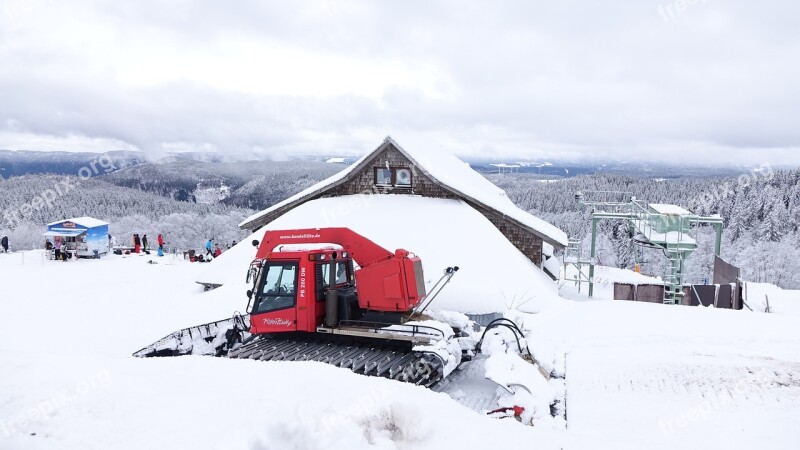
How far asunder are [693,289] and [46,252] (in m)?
35.7

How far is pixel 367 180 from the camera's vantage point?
70.9 ft

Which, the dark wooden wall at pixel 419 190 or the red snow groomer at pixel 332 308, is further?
the dark wooden wall at pixel 419 190

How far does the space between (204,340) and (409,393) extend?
688 centimetres

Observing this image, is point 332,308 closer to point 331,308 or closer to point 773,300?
point 331,308

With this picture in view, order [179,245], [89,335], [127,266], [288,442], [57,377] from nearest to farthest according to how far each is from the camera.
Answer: [288,442] < [57,377] < [89,335] < [127,266] < [179,245]

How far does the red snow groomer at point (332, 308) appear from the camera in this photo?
371 inches

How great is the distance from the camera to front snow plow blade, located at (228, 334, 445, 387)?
8695mm

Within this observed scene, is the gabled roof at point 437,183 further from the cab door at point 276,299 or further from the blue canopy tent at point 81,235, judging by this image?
the blue canopy tent at point 81,235

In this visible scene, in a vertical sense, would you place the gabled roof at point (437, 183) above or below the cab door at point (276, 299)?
above

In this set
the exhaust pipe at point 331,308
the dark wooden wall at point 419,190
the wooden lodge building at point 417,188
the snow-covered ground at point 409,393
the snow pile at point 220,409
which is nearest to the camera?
the snow pile at point 220,409

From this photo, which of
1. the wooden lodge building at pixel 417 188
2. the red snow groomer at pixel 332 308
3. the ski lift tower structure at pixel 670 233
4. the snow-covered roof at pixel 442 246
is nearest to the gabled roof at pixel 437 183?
the wooden lodge building at pixel 417 188

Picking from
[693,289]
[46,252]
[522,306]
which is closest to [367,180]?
[522,306]

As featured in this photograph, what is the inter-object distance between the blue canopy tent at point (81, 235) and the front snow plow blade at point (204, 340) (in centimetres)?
2322

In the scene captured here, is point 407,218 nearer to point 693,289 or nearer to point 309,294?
point 309,294
